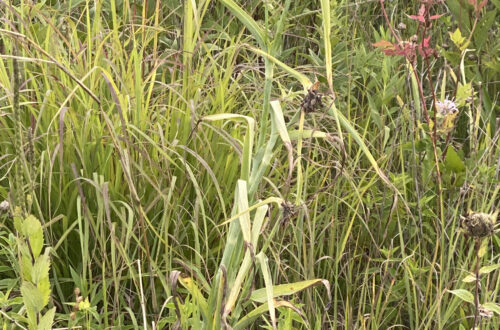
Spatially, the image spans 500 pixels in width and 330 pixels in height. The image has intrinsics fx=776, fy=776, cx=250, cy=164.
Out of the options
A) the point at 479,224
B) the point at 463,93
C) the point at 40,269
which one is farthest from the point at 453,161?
the point at 40,269

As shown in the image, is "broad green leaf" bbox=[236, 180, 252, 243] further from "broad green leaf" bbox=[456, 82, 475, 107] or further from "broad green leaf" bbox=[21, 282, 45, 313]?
"broad green leaf" bbox=[456, 82, 475, 107]

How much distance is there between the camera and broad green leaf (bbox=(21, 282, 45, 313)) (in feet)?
3.23

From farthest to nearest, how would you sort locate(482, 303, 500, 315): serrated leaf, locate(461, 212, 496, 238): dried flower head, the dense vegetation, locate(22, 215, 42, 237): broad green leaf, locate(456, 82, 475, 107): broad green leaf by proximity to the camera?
locate(456, 82, 475, 107): broad green leaf
the dense vegetation
locate(482, 303, 500, 315): serrated leaf
locate(461, 212, 496, 238): dried flower head
locate(22, 215, 42, 237): broad green leaf

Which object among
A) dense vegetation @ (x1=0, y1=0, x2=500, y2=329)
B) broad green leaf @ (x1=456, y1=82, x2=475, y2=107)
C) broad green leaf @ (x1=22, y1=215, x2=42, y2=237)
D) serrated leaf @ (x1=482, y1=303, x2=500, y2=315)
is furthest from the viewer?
broad green leaf @ (x1=456, y1=82, x2=475, y2=107)

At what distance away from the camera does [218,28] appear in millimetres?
2234

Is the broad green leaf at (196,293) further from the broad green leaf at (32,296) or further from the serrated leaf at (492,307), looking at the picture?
the serrated leaf at (492,307)

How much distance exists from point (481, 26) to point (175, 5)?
0.88 metres

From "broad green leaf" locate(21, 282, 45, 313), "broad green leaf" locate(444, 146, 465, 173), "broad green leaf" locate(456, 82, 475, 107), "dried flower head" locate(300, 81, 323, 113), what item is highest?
"dried flower head" locate(300, 81, 323, 113)

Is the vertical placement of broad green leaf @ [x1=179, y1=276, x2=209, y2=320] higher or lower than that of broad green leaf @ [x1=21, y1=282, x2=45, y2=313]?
lower

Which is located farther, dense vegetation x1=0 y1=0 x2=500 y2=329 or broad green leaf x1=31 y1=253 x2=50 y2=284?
dense vegetation x1=0 y1=0 x2=500 y2=329

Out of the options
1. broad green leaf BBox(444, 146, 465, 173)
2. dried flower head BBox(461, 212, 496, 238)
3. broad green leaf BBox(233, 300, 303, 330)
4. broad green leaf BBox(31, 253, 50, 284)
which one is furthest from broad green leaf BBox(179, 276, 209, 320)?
broad green leaf BBox(444, 146, 465, 173)

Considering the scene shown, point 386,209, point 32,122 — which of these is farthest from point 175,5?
point 386,209

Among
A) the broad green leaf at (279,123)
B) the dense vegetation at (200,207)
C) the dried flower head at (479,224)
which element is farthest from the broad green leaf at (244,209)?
the dried flower head at (479,224)

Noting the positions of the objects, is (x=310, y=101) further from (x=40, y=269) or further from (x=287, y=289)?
(x=40, y=269)
